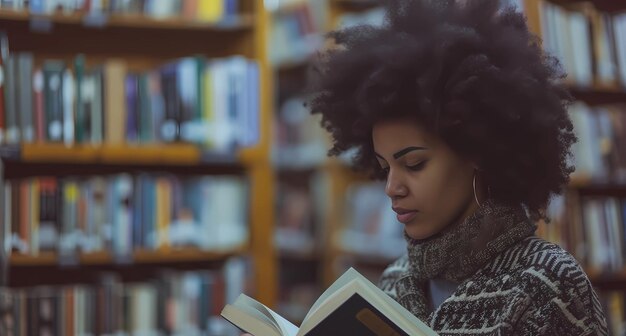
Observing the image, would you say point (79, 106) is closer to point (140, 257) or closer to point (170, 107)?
point (170, 107)

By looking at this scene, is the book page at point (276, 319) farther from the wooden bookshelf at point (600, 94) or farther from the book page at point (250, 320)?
the wooden bookshelf at point (600, 94)

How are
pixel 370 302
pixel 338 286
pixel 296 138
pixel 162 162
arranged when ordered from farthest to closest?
pixel 296 138 < pixel 162 162 < pixel 338 286 < pixel 370 302

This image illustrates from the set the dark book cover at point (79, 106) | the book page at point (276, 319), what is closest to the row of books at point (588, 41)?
the dark book cover at point (79, 106)

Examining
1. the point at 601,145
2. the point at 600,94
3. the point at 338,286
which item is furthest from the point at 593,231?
the point at 338,286

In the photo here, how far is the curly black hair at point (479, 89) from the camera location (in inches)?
43.9

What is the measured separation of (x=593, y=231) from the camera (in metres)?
2.73

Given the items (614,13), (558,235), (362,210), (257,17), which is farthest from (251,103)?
(614,13)

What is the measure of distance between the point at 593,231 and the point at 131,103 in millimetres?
1607

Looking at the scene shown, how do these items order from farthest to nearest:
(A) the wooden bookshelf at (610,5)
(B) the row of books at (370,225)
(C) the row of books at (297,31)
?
(C) the row of books at (297,31)
(B) the row of books at (370,225)
(A) the wooden bookshelf at (610,5)

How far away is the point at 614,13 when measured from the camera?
292cm

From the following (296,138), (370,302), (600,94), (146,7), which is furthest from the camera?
(296,138)

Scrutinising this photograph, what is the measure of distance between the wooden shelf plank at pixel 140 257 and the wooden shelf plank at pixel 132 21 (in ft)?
2.27

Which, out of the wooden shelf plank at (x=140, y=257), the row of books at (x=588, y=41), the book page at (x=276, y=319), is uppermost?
the row of books at (x=588, y=41)

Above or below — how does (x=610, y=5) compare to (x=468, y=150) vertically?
above
